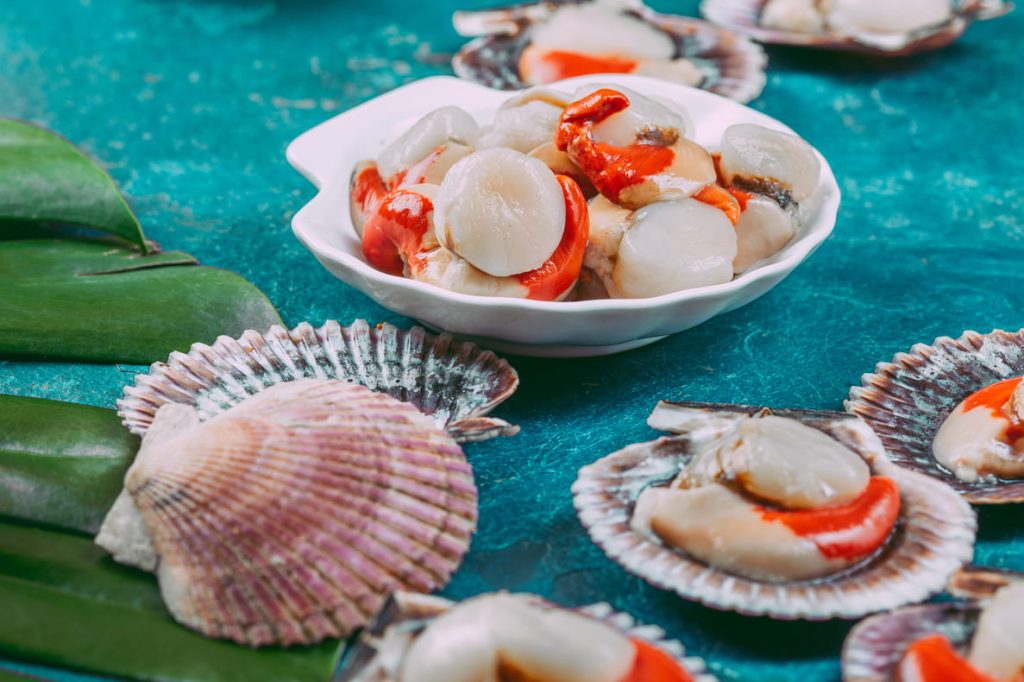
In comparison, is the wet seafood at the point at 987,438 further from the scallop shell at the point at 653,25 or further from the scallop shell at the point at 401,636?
the scallop shell at the point at 653,25

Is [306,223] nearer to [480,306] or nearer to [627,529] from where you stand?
[480,306]

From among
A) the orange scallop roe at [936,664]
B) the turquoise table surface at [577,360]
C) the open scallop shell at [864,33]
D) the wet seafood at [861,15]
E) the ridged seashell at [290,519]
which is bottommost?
the turquoise table surface at [577,360]

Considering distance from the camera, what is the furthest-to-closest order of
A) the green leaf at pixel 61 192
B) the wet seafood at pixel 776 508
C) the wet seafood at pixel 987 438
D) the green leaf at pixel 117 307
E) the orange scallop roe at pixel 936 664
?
the green leaf at pixel 61 192
the green leaf at pixel 117 307
the wet seafood at pixel 987 438
the wet seafood at pixel 776 508
the orange scallop roe at pixel 936 664

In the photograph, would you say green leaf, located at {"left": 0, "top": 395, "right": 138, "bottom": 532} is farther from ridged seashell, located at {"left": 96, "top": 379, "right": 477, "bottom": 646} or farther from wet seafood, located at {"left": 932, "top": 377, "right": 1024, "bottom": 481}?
wet seafood, located at {"left": 932, "top": 377, "right": 1024, "bottom": 481}

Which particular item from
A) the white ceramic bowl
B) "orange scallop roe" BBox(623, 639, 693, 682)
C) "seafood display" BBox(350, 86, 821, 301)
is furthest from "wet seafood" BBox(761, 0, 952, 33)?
"orange scallop roe" BBox(623, 639, 693, 682)

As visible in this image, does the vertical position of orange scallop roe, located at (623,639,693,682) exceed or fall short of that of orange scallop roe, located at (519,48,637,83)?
it falls short

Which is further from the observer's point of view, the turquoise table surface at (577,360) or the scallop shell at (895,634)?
the turquoise table surface at (577,360)

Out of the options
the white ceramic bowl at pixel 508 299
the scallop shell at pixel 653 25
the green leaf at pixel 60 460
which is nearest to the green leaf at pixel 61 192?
the white ceramic bowl at pixel 508 299
